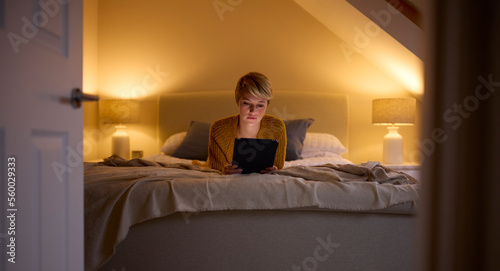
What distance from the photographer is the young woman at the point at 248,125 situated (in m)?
2.13

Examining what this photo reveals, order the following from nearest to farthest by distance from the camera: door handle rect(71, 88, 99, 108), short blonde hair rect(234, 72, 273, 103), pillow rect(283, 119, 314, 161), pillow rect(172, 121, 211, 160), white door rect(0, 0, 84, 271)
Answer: white door rect(0, 0, 84, 271) < door handle rect(71, 88, 99, 108) < short blonde hair rect(234, 72, 273, 103) < pillow rect(283, 119, 314, 161) < pillow rect(172, 121, 211, 160)

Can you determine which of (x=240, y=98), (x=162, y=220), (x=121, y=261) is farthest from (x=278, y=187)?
(x=240, y=98)

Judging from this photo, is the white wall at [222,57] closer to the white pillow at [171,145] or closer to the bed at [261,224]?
the white pillow at [171,145]

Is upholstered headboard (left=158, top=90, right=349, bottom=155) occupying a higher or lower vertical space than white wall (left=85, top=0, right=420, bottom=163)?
lower

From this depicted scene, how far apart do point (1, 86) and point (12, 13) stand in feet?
Answer: 0.58

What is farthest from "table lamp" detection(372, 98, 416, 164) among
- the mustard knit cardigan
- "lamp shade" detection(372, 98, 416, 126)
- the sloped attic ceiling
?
the mustard knit cardigan

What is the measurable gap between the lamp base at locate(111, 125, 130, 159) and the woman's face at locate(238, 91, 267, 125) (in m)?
1.84

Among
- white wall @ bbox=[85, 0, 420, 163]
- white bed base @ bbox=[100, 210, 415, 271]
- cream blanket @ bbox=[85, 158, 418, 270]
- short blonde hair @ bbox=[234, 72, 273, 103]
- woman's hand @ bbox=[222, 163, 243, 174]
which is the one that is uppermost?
white wall @ bbox=[85, 0, 420, 163]

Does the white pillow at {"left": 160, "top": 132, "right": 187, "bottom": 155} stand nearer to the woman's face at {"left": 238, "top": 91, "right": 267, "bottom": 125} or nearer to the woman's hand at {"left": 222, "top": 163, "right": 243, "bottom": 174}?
the woman's face at {"left": 238, "top": 91, "right": 267, "bottom": 125}

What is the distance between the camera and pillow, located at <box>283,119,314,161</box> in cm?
277

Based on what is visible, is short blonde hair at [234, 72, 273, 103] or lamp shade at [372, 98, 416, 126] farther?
lamp shade at [372, 98, 416, 126]

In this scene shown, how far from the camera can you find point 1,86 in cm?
70

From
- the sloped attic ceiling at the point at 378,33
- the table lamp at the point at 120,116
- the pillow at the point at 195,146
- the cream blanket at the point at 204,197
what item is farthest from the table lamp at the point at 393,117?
the table lamp at the point at 120,116

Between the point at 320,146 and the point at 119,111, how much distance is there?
203 cm
